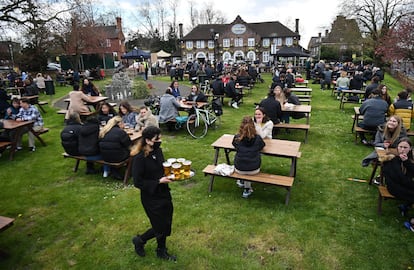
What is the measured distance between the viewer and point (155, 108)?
1034 cm

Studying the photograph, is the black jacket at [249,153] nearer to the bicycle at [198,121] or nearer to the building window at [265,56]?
the bicycle at [198,121]

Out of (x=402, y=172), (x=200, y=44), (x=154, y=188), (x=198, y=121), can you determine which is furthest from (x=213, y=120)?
(x=200, y=44)

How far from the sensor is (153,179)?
10.7 feet

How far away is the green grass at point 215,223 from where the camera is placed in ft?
12.1

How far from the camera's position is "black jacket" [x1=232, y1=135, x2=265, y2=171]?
4750 mm

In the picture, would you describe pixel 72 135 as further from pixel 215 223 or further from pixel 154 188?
pixel 154 188

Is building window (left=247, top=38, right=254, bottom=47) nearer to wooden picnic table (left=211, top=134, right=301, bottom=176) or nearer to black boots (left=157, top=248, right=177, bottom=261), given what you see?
wooden picnic table (left=211, top=134, right=301, bottom=176)

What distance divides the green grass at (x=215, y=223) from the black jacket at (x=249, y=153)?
2.19 ft

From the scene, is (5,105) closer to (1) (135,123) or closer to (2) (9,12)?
(1) (135,123)

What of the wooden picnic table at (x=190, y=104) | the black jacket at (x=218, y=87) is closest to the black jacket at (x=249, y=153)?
the wooden picnic table at (x=190, y=104)

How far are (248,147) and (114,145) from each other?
2528 millimetres

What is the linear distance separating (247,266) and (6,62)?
3596 cm

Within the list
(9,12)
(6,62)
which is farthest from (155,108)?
(6,62)

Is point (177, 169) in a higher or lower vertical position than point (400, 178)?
higher
